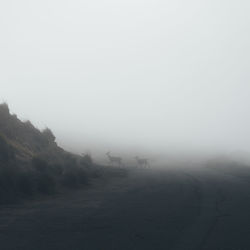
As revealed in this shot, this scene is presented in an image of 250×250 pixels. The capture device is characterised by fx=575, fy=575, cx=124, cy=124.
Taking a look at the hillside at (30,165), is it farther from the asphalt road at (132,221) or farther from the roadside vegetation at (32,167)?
the asphalt road at (132,221)

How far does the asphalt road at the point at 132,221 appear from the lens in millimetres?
19844

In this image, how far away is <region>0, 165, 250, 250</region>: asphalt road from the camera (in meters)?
19.8

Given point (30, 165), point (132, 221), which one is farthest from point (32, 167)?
point (132, 221)

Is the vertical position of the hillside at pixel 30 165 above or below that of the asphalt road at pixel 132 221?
above

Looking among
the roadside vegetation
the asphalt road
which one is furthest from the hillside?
the asphalt road

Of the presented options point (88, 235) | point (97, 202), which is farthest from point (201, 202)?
point (88, 235)

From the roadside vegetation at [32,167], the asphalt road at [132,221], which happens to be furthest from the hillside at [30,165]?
the asphalt road at [132,221]

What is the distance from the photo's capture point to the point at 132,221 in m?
25.0

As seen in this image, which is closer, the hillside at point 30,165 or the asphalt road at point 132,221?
the asphalt road at point 132,221

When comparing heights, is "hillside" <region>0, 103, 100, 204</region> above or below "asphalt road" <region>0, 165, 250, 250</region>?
above

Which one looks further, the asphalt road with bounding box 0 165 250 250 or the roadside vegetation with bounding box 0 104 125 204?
the roadside vegetation with bounding box 0 104 125 204

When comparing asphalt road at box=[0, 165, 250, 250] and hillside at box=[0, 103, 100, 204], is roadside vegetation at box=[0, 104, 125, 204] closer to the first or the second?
hillside at box=[0, 103, 100, 204]

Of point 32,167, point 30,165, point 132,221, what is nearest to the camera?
point 132,221

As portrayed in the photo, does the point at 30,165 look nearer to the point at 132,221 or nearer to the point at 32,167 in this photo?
the point at 32,167
